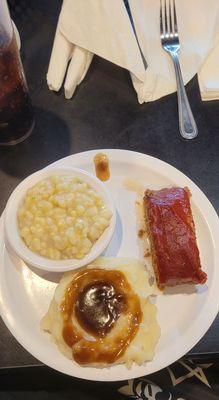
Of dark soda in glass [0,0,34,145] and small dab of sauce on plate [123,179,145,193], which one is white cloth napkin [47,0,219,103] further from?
small dab of sauce on plate [123,179,145,193]

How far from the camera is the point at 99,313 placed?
1360 mm

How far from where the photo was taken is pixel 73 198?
141cm

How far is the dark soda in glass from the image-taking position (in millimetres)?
1450

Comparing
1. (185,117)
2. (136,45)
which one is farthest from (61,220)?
(136,45)

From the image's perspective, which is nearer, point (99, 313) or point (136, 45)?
point (99, 313)

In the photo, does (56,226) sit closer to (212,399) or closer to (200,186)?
(200,186)

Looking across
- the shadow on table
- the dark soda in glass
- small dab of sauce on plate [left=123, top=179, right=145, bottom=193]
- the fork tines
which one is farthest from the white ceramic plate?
the fork tines

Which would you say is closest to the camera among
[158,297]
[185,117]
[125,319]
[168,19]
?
[125,319]

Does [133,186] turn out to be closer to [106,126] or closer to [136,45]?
[106,126]

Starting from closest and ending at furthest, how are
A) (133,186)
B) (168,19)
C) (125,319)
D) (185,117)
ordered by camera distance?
(125,319), (133,186), (185,117), (168,19)

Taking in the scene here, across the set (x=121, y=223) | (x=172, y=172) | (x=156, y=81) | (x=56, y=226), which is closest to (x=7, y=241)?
(x=56, y=226)

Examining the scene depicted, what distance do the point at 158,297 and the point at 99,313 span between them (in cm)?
21

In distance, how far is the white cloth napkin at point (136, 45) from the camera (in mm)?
1797

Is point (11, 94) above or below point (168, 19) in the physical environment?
below
